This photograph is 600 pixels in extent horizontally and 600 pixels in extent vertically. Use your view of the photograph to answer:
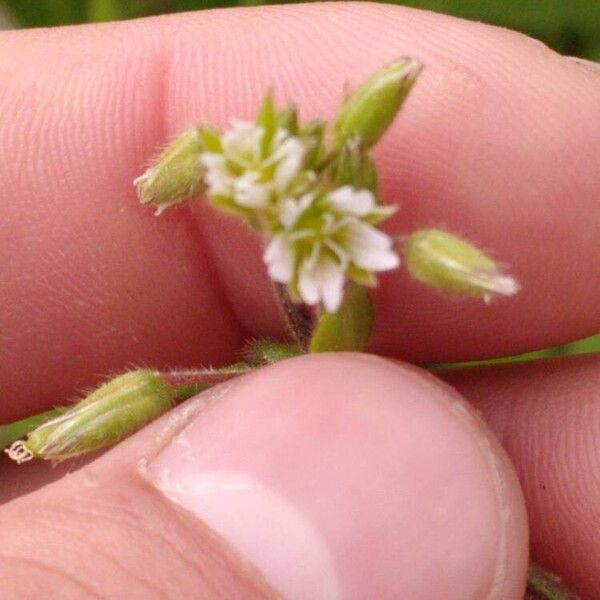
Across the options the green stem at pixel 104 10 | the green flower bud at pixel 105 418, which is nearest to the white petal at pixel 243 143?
the green flower bud at pixel 105 418

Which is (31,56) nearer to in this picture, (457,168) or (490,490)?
(457,168)

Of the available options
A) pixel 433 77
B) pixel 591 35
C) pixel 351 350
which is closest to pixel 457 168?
pixel 433 77

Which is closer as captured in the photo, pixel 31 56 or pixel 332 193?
pixel 332 193

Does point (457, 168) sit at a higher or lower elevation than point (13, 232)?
higher

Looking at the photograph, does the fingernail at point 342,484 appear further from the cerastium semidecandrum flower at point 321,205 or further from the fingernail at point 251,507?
the cerastium semidecandrum flower at point 321,205

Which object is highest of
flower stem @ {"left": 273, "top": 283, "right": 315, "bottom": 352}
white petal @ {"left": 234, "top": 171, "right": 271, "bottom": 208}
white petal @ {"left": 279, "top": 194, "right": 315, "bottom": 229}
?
white petal @ {"left": 234, "top": 171, "right": 271, "bottom": 208}

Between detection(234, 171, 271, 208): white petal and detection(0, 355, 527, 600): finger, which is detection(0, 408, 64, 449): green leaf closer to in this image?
detection(0, 355, 527, 600): finger

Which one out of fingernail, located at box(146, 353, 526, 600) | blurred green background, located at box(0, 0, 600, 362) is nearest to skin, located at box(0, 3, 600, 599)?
fingernail, located at box(146, 353, 526, 600)
